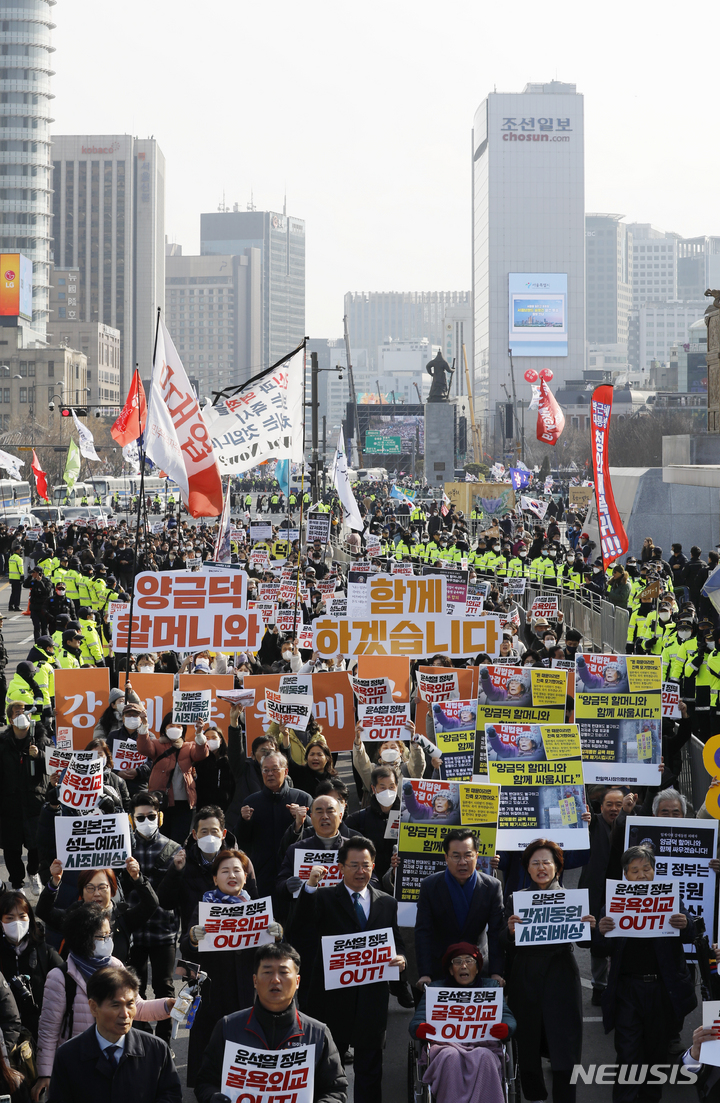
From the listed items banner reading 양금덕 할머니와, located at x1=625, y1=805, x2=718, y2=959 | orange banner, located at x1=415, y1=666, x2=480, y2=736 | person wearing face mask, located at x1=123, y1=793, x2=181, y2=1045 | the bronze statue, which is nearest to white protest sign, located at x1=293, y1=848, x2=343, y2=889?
person wearing face mask, located at x1=123, y1=793, x2=181, y2=1045

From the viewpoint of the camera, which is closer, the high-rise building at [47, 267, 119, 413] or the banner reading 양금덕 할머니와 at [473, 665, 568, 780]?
the banner reading 양금덕 할머니와 at [473, 665, 568, 780]

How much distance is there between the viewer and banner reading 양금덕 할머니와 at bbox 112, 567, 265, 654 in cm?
1200

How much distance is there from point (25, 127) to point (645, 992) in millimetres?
149085

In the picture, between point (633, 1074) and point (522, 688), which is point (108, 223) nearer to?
point (522, 688)

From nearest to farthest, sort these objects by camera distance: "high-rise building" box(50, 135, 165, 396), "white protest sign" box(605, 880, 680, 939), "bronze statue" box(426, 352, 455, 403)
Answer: "white protest sign" box(605, 880, 680, 939), "bronze statue" box(426, 352, 455, 403), "high-rise building" box(50, 135, 165, 396)

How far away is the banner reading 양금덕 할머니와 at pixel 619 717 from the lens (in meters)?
9.41

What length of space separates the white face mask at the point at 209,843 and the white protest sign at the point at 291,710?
3.21 metres

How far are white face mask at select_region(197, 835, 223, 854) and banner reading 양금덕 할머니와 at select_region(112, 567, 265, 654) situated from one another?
4.87 meters

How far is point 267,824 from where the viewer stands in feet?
27.1

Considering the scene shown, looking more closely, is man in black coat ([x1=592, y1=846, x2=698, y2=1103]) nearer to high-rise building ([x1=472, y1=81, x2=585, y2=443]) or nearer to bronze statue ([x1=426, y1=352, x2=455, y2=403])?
bronze statue ([x1=426, y1=352, x2=455, y2=403])

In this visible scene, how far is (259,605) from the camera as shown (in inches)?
657

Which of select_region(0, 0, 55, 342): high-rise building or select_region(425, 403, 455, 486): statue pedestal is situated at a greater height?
select_region(0, 0, 55, 342): high-rise building

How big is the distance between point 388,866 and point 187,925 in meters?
1.56

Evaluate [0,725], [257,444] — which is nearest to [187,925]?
[0,725]
